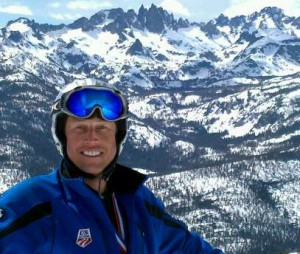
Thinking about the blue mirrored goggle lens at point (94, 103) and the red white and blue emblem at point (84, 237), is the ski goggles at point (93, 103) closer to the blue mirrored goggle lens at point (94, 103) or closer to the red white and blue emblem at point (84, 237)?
the blue mirrored goggle lens at point (94, 103)

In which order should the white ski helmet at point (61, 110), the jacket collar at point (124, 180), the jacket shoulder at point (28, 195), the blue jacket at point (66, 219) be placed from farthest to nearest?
the jacket collar at point (124, 180)
the white ski helmet at point (61, 110)
the jacket shoulder at point (28, 195)
the blue jacket at point (66, 219)

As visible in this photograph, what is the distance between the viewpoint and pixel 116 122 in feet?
26.8

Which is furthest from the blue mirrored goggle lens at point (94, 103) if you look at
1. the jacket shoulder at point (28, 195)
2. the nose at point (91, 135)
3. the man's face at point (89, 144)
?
the jacket shoulder at point (28, 195)

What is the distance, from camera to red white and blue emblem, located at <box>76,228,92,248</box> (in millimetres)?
6621

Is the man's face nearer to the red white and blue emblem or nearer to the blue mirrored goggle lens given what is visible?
the blue mirrored goggle lens

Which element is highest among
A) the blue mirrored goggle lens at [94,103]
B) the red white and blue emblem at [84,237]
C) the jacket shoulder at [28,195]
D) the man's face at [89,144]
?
the blue mirrored goggle lens at [94,103]

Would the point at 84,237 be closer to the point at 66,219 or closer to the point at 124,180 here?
the point at 66,219

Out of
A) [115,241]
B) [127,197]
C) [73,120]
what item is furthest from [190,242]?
[73,120]

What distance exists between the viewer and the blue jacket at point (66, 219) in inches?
248

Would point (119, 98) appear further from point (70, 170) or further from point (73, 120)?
point (70, 170)

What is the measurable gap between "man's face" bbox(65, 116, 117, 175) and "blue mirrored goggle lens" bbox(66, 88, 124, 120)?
13cm

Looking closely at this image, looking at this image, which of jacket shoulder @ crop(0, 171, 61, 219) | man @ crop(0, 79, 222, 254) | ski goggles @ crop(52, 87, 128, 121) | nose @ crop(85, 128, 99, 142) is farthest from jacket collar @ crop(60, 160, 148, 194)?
jacket shoulder @ crop(0, 171, 61, 219)

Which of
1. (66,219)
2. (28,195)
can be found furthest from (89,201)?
(28,195)

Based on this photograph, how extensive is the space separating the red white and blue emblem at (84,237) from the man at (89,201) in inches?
0.5
